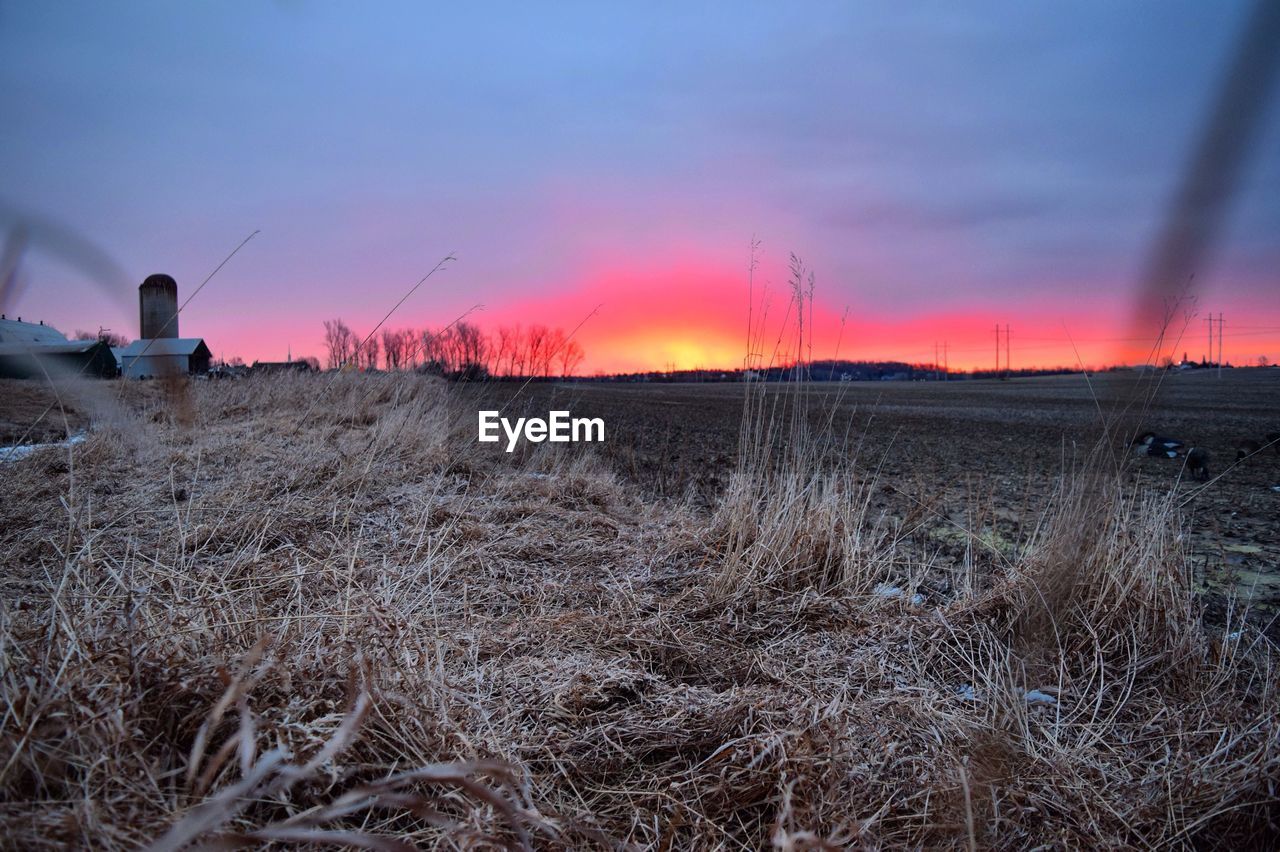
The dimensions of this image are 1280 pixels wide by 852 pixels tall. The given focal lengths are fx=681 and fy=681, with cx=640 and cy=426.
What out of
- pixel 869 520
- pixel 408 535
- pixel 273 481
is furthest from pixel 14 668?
pixel 869 520

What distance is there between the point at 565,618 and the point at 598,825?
3.79 feet

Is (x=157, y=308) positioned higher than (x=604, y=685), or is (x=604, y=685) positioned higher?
(x=157, y=308)

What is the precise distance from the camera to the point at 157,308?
250 centimetres

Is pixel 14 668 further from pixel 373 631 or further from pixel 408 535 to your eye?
pixel 408 535

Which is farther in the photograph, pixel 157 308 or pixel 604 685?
pixel 157 308

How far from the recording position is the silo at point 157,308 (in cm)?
243

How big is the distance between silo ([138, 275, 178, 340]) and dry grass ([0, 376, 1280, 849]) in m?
0.64

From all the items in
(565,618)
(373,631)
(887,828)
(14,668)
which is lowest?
(887,828)

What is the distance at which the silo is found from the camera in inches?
95.7

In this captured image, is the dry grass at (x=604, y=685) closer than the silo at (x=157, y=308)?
Yes

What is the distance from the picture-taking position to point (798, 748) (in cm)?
182

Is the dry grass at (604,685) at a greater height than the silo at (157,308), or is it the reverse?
the silo at (157,308)

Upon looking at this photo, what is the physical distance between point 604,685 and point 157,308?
83.0 inches

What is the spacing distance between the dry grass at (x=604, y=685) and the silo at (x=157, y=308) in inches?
25.2
